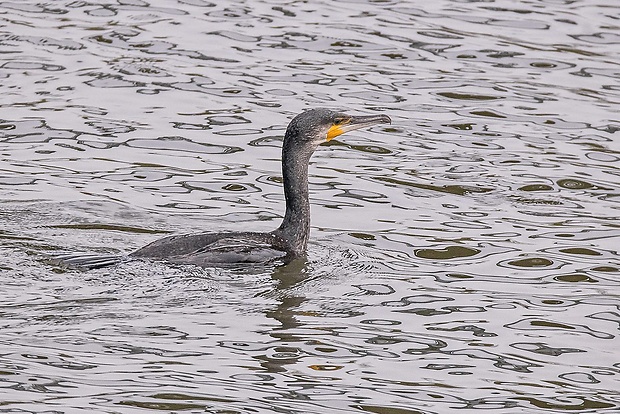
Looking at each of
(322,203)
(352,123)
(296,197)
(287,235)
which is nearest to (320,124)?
(352,123)

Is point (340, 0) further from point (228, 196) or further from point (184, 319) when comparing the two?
point (184, 319)

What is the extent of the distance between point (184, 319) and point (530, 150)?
538 centimetres

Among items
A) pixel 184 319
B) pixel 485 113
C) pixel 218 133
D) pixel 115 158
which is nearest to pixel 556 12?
pixel 485 113

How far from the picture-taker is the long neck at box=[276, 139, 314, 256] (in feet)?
A: 33.7

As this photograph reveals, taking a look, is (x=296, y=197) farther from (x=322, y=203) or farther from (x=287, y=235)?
(x=322, y=203)

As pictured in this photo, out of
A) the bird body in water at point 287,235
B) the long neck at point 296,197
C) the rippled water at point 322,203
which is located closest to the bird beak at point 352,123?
the bird body in water at point 287,235

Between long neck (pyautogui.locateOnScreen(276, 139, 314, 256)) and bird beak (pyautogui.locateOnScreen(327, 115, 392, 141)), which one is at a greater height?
bird beak (pyautogui.locateOnScreen(327, 115, 392, 141))

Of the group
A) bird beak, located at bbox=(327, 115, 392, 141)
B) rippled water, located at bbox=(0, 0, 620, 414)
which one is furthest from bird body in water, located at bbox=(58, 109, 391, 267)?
rippled water, located at bbox=(0, 0, 620, 414)

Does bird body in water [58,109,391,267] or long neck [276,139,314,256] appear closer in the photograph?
bird body in water [58,109,391,267]

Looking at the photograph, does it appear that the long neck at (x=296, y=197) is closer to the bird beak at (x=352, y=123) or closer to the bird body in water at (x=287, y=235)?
Answer: the bird body in water at (x=287, y=235)

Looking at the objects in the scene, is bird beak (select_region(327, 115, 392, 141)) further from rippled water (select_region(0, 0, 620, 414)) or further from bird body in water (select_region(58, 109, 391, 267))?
rippled water (select_region(0, 0, 620, 414))

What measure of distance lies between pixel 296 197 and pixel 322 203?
48.4 inches

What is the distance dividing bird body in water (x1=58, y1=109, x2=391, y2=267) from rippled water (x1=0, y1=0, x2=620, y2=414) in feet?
0.56

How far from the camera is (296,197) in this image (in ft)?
34.2
